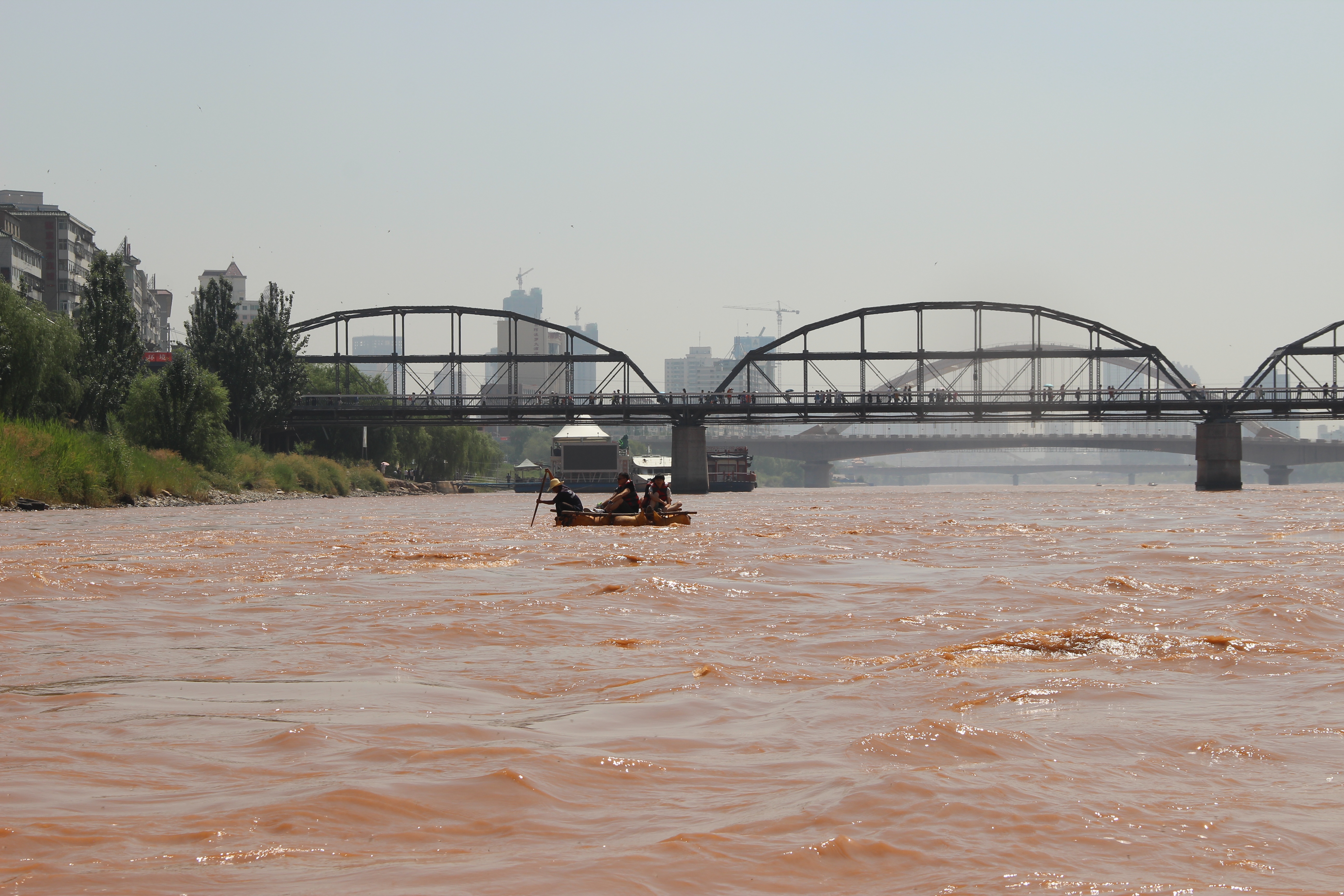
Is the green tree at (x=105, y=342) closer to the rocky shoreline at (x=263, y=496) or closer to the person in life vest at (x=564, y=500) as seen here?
the rocky shoreline at (x=263, y=496)

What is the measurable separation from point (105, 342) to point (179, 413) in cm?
503

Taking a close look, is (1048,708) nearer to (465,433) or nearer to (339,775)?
(339,775)

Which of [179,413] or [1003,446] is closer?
[179,413]

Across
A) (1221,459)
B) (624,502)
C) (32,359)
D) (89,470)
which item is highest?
(32,359)

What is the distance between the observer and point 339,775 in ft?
17.5

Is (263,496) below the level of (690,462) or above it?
below

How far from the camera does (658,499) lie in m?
31.3

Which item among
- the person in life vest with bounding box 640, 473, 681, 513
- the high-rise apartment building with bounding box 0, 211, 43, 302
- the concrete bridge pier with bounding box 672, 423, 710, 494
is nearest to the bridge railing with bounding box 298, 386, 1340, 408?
the concrete bridge pier with bounding box 672, 423, 710, 494

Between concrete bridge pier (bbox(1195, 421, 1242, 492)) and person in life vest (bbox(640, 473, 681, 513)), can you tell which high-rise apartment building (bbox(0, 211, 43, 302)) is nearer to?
person in life vest (bbox(640, 473, 681, 513))

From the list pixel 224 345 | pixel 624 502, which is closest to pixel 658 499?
pixel 624 502

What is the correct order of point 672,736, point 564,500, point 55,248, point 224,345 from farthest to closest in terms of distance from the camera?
point 55,248, point 224,345, point 564,500, point 672,736

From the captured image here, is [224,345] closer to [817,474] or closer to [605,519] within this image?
[605,519]

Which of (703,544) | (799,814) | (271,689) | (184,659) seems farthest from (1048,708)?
(703,544)

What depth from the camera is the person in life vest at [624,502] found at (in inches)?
1181
